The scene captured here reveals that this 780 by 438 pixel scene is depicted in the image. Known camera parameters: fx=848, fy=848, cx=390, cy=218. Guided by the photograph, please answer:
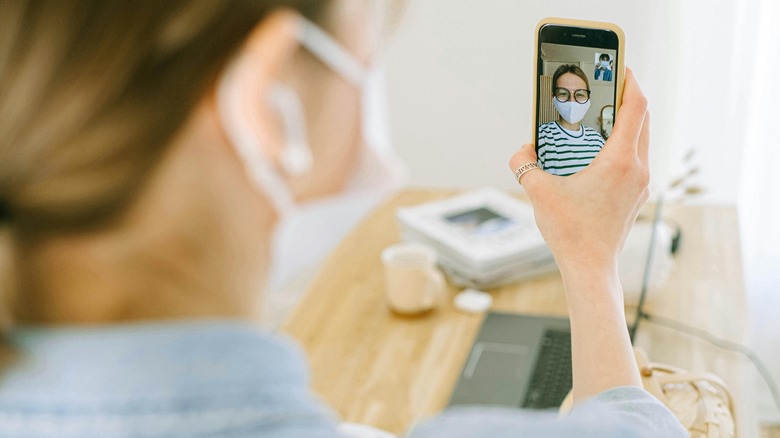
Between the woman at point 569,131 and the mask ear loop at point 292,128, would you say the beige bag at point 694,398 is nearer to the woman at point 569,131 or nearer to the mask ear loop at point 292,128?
the woman at point 569,131

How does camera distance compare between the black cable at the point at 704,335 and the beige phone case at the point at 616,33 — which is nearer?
the beige phone case at the point at 616,33

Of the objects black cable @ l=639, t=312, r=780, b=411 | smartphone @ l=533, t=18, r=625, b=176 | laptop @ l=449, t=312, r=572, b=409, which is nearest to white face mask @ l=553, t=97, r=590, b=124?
smartphone @ l=533, t=18, r=625, b=176

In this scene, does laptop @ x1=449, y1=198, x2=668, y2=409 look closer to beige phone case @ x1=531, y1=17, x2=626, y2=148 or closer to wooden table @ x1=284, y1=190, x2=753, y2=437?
wooden table @ x1=284, y1=190, x2=753, y2=437

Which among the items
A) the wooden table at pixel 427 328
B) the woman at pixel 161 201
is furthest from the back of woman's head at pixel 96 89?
the wooden table at pixel 427 328

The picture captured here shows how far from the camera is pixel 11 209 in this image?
1.33 ft

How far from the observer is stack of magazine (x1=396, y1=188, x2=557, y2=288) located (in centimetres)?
130

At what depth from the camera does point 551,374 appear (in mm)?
1056

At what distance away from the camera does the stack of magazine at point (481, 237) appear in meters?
1.30

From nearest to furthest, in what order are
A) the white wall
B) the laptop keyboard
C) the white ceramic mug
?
the laptop keyboard, the white ceramic mug, the white wall

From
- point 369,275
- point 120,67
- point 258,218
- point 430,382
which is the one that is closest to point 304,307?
point 369,275

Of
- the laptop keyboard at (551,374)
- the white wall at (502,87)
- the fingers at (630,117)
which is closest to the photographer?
the fingers at (630,117)

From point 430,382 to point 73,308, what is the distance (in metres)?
0.69

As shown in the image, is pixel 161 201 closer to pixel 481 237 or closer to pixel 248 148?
pixel 248 148

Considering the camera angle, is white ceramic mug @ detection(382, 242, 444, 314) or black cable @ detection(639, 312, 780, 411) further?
white ceramic mug @ detection(382, 242, 444, 314)
